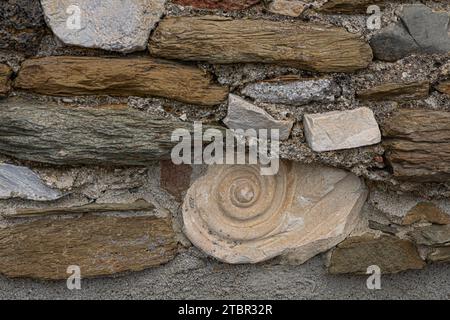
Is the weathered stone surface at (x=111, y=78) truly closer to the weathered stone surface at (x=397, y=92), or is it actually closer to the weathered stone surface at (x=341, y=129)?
the weathered stone surface at (x=341, y=129)

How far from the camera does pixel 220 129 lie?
129 cm

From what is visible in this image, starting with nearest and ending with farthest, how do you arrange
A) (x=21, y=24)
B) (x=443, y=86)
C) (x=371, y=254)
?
1. (x=21, y=24)
2. (x=443, y=86)
3. (x=371, y=254)

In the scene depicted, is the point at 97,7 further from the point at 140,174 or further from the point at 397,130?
the point at 397,130

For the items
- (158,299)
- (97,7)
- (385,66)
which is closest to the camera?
(97,7)

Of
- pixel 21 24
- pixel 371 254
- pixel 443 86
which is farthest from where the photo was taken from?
pixel 371 254

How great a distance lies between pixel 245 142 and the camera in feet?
4.25

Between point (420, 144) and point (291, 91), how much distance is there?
0.29 meters

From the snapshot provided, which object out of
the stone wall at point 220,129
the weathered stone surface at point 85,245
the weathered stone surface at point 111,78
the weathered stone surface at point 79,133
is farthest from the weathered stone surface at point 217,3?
the weathered stone surface at point 85,245

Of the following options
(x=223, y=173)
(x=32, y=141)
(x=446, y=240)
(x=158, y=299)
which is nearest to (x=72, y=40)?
(x=32, y=141)

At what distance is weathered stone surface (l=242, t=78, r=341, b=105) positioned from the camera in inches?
49.9

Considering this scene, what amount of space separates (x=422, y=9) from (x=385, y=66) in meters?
0.14

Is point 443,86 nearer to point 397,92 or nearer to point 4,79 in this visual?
point 397,92

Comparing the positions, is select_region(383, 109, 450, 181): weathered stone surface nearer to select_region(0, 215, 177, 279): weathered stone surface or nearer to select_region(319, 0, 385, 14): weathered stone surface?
select_region(319, 0, 385, 14): weathered stone surface

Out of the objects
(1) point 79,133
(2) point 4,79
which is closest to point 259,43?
(1) point 79,133
